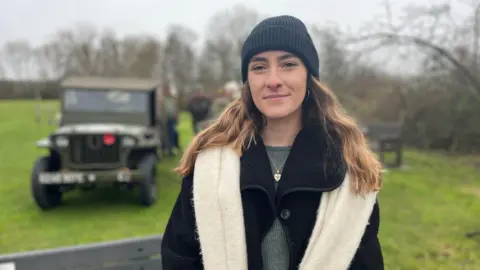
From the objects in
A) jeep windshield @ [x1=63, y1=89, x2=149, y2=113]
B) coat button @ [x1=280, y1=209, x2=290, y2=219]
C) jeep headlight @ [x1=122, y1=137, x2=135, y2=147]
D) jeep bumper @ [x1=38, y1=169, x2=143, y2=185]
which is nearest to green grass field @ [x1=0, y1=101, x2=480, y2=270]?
jeep bumper @ [x1=38, y1=169, x2=143, y2=185]

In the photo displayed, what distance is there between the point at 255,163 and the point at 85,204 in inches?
264

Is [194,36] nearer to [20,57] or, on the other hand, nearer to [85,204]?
[20,57]

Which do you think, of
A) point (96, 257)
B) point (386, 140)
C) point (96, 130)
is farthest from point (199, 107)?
point (96, 257)

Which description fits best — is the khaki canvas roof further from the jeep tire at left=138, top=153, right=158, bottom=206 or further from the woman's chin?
the woman's chin

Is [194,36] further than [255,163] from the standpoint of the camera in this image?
Yes

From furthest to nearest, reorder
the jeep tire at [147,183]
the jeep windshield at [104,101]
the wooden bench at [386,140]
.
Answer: the wooden bench at [386,140]
the jeep windshield at [104,101]
the jeep tire at [147,183]

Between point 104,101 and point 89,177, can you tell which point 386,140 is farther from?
point 89,177

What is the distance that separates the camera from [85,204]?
797 cm

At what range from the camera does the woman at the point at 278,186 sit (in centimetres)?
180

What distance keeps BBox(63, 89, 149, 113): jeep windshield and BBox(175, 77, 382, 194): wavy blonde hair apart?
6988 mm

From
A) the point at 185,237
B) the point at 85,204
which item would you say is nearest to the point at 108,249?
the point at 185,237

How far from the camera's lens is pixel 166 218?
6.95m

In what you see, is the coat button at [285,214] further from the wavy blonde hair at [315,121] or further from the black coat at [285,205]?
the wavy blonde hair at [315,121]

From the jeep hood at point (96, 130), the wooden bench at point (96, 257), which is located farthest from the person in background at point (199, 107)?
the wooden bench at point (96, 257)
